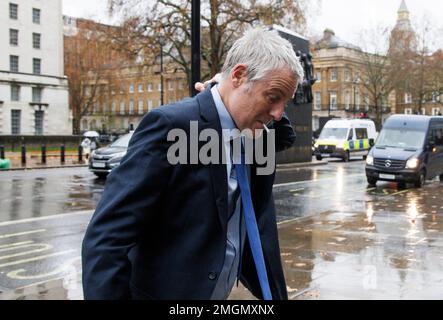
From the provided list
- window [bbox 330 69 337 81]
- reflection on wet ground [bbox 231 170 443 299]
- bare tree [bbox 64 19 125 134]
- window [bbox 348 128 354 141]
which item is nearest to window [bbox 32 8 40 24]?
bare tree [bbox 64 19 125 134]

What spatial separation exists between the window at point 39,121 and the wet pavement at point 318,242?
4737cm

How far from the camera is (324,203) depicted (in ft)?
43.1

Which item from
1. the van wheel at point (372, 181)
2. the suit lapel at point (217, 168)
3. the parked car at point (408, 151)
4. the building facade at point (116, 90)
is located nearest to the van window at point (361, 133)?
the parked car at point (408, 151)

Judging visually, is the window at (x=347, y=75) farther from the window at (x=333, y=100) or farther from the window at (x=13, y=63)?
the window at (x=13, y=63)

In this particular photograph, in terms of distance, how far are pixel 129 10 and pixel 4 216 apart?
25.7 metres

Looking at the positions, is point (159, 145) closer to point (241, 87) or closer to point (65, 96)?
point (241, 87)

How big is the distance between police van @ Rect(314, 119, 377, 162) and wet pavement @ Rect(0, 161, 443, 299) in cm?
1858

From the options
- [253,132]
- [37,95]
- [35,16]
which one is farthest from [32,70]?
[253,132]

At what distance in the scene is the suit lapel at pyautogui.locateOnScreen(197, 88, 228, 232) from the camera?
1.97 m

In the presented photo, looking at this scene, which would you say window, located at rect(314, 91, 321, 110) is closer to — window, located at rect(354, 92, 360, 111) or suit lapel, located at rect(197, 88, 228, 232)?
window, located at rect(354, 92, 360, 111)

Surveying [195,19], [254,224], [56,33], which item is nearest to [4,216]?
[195,19]

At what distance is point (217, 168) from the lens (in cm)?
A: 200

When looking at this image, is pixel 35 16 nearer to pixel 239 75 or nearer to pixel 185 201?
pixel 239 75

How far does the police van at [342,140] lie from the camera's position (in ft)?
113
